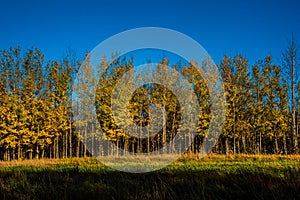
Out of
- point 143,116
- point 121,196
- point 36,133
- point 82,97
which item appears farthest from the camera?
point 143,116

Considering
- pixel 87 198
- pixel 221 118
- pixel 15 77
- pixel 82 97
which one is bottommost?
pixel 87 198

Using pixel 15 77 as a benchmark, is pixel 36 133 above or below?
below

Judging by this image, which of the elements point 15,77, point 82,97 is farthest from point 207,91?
point 15,77

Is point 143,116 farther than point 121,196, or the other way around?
point 143,116

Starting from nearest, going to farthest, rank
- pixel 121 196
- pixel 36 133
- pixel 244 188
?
pixel 121 196 → pixel 244 188 → pixel 36 133

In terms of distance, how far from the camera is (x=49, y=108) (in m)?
25.6

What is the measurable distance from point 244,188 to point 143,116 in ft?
73.8

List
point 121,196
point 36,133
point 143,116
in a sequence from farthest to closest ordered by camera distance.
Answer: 1. point 143,116
2. point 36,133
3. point 121,196

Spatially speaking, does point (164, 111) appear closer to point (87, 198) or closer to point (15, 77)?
point (15, 77)

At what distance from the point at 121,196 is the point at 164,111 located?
2193 cm

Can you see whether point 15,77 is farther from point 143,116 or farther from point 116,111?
point 143,116

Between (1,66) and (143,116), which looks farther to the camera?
(143,116)

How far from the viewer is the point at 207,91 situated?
83.2 feet

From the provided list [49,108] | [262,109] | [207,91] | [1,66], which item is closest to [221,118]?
[207,91]
